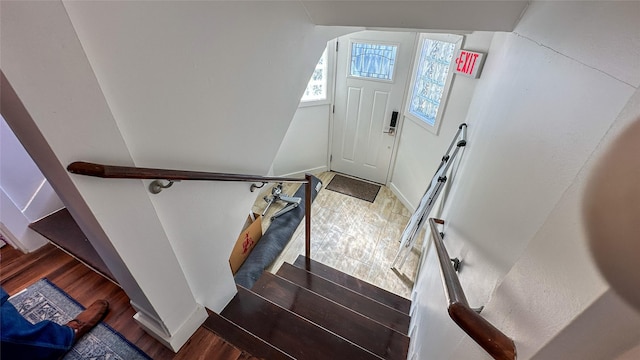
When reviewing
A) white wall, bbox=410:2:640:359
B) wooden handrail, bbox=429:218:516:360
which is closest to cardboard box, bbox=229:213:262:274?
white wall, bbox=410:2:640:359

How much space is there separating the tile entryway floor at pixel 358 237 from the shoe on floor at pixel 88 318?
59.4 inches

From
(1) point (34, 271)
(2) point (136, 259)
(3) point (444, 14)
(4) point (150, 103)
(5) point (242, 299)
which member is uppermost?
(3) point (444, 14)

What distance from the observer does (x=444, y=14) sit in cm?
121

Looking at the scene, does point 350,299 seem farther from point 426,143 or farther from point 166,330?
point 426,143

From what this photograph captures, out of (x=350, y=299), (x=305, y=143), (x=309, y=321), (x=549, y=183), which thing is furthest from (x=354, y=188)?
(x=549, y=183)

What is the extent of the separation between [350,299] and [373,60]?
2895 millimetres

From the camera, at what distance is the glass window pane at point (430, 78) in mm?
2715

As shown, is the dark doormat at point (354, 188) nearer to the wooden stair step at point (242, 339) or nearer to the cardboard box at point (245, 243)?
the cardboard box at point (245, 243)

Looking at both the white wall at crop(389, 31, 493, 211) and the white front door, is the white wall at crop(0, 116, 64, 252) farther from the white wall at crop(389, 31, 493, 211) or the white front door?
the white front door

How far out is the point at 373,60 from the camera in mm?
3443

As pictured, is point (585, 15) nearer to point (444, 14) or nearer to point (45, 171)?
point (444, 14)

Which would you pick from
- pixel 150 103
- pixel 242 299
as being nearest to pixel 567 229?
pixel 150 103

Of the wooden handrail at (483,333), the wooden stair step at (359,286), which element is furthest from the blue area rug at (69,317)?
the wooden stair step at (359,286)

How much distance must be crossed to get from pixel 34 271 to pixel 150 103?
5.53 ft
